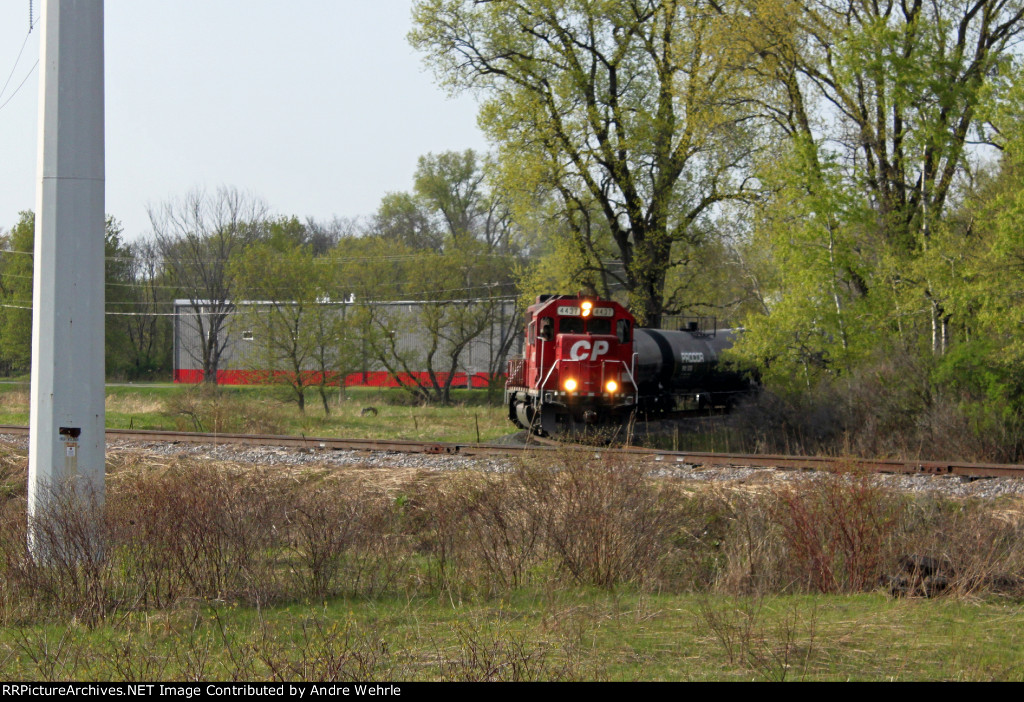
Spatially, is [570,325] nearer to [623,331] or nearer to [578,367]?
[578,367]

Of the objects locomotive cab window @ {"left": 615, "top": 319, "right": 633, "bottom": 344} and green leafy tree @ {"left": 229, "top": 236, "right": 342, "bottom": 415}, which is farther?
green leafy tree @ {"left": 229, "top": 236, "right": 342, "bottom": 415}

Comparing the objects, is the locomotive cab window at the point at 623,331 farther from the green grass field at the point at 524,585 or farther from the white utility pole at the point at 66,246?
the white utility pole at the point at 66,246

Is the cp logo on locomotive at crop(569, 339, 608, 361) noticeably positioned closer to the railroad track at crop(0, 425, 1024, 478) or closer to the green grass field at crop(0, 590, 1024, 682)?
the railroad track at crop(0, 425, 1024, 478)

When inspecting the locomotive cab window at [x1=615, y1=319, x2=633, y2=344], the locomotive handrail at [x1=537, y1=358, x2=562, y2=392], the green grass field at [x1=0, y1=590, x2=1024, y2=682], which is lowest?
the green grass field at [x1=0, y1=590, x2=1024, y2=682]

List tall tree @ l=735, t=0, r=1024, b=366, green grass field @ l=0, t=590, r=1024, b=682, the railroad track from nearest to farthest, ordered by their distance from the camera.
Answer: green grass field @ l=0, t=590, r=1024, b=682, the railroad track, tall tree @ l=735, t=0, r=1024, b=366

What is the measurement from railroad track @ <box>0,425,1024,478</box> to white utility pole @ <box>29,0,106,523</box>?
16.8ft

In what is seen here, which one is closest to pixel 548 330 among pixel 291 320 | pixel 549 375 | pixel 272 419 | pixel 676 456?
pixel 549 375

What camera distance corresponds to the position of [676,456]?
1503 cm

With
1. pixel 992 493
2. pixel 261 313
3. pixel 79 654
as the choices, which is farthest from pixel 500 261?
pixel 79 654

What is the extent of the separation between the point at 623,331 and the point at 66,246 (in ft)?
48.6

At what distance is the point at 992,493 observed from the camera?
39.9ft

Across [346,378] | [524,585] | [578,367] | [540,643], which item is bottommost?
[524,585]

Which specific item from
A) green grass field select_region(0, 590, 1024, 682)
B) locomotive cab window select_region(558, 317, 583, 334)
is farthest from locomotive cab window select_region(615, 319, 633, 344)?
green grass field select_region(0, 590, 1024, 682)

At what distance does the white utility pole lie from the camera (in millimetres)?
8406
